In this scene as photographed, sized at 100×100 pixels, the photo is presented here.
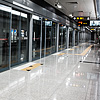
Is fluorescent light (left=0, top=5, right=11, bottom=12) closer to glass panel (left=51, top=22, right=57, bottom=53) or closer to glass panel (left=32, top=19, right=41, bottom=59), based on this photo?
glass panel (left=32, top=19, right=41, bottom=59)

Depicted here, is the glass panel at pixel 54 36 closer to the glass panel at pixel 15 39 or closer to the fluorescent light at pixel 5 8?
the glass panel at pixel 15 39

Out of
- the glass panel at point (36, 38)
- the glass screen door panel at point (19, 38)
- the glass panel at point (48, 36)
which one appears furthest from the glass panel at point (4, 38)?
the glass panel at point (48, 36)

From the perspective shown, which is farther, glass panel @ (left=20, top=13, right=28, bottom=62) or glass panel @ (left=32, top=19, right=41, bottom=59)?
glass panel @ (left=32, top=19, right=41, bottom=59)

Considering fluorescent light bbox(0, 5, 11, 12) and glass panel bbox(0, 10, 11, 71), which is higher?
fluorescent light bbox(0, 5, 11, 12)

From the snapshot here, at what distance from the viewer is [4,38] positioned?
584 centimetres

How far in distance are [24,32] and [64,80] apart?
366 centimetres

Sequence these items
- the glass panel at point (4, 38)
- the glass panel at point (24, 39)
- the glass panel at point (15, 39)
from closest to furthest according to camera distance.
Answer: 1. the glass panel at point (4, 38)
2. the glass panel at point (15, 39)
3. the glass panel at point (24, 39)

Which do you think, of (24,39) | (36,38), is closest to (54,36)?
(36,38)

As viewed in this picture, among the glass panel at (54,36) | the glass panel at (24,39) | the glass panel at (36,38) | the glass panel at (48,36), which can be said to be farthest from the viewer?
the glass panel at (54,36)

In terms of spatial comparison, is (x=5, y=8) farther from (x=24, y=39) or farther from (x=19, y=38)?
(x=24, y=39)

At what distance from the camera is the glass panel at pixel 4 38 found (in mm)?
5809

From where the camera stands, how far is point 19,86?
405cm

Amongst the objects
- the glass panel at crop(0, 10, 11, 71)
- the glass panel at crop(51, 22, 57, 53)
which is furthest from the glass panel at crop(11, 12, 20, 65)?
the glass panel at crop(51, 22, 57, 53)

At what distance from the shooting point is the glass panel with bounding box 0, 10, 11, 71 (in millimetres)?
5809
